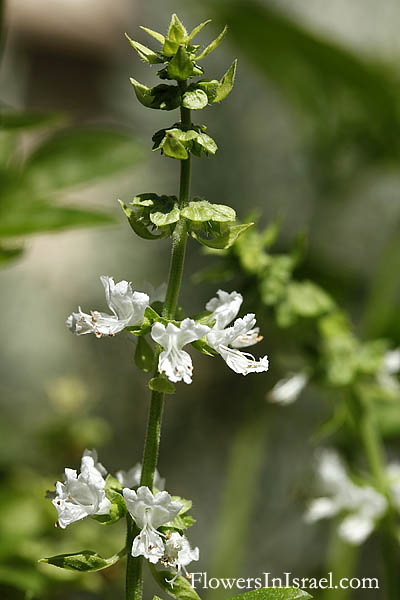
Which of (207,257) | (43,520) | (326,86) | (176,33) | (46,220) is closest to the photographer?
(176,33)

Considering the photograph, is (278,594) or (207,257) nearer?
(278,594)

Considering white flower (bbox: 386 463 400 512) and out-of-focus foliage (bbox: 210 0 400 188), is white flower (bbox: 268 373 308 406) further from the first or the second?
out-of-focus foliage (bbox: 210 0 400 188)

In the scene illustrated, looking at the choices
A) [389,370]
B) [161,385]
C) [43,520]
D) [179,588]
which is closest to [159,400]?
[161,385]

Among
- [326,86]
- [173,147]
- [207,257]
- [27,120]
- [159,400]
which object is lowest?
[159,400]

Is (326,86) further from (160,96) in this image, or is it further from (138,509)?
(138,509)

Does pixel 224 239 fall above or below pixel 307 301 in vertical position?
below


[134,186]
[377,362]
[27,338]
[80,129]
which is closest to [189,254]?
[134,186]

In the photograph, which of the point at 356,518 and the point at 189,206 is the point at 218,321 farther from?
the point at 356,518
